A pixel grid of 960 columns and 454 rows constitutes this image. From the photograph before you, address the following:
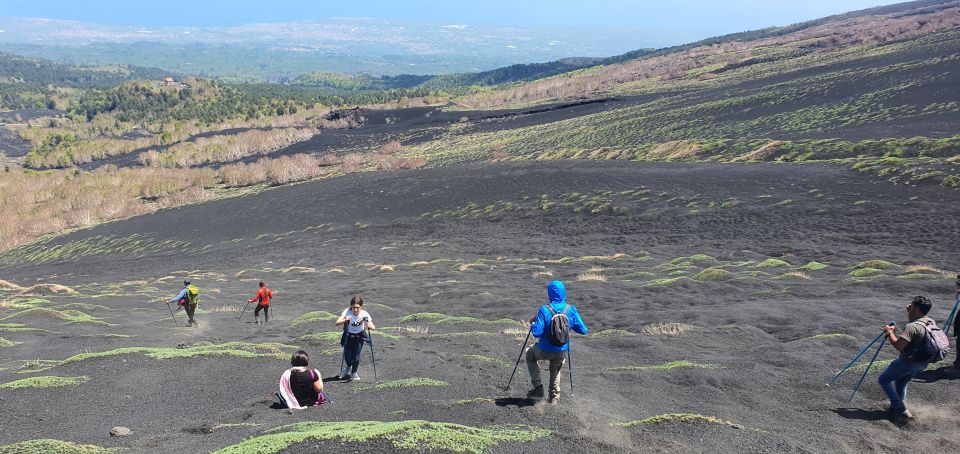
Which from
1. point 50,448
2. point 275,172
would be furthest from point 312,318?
point 275,172

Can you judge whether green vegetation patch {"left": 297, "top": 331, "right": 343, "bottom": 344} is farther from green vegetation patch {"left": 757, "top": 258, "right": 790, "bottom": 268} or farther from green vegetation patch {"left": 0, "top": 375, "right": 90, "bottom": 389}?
green vegetation patch {"left": 757, "top": 258, "right": 790, "bottom": 268}

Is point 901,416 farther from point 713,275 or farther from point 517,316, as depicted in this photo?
point 713,275

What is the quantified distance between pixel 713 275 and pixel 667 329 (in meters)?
6.45

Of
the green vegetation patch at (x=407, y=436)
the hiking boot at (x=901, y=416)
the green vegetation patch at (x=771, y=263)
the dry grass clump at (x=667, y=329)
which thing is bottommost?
the green vegetation patch at (x=771, y=263)

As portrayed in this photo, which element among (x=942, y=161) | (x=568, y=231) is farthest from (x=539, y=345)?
(x=942, y=161)

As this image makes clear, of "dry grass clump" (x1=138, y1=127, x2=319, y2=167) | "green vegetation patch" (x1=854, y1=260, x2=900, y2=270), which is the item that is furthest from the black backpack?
"dry grass clump" (x1=138, y1=127, x2=319, y2=167)

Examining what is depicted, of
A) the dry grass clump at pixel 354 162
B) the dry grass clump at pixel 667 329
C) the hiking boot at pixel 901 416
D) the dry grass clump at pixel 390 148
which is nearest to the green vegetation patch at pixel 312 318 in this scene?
the dry grass clump at pixel 667 329

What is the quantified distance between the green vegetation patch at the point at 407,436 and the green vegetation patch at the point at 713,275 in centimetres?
1375

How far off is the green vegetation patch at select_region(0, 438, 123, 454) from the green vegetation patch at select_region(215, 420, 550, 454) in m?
1.65

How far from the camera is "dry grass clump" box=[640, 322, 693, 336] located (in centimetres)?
1401

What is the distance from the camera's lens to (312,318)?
17984 mm

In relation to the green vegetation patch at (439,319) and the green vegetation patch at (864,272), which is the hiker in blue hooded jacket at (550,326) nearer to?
the green vegetation patch at (439,319)

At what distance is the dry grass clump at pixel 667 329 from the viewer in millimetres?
14008

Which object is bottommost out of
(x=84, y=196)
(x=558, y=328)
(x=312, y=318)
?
(x=84, y=196)
